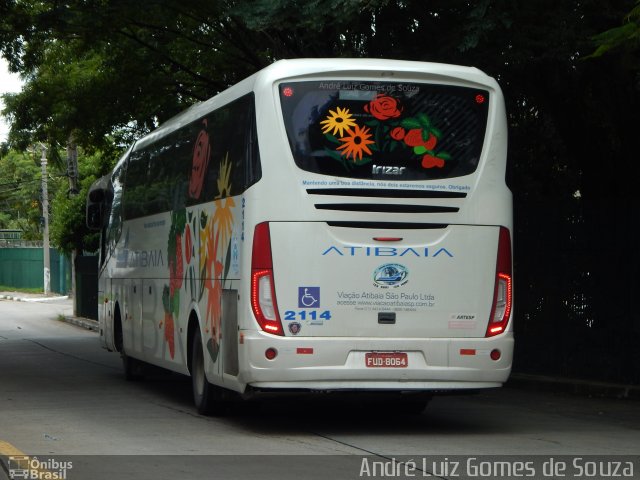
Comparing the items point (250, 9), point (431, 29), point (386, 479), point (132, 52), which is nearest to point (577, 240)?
point (431, 29)

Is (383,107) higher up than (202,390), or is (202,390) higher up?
(383,107)

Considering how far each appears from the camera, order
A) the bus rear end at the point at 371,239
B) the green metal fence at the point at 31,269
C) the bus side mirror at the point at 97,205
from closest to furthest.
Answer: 1. the bus rear end at the point at 371,239
2. the bus side mirror at the point at 97,205
3. the green metal fence at the point at 31,269

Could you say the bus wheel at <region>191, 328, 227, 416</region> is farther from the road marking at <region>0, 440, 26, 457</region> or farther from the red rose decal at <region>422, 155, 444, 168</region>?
the red rose decal at <region>422, 155, 444, 168</region>

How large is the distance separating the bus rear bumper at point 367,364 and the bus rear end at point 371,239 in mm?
12

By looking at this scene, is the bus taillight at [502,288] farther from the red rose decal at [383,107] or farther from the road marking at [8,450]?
the road marking at [8,450]

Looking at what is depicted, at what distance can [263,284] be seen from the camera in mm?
11625

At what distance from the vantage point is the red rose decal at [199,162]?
44.8 feet

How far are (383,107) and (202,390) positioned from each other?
3.86m

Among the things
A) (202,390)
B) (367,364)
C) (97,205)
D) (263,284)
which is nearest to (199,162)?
(202,390)

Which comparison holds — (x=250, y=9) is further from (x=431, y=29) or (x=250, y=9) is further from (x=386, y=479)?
(x=386, y=479)

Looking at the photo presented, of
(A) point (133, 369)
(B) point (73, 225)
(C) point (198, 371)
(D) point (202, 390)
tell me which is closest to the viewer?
(D) point (202, 390)

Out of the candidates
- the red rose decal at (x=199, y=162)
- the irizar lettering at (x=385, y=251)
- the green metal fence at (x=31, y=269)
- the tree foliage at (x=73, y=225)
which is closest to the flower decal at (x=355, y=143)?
the irizar lettering at (x=385, y=251)

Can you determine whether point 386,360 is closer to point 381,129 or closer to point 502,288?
point 502,288

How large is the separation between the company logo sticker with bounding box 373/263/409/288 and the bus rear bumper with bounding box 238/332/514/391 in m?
0.52
